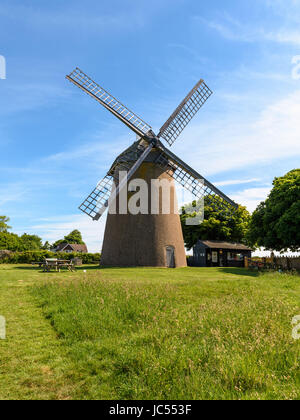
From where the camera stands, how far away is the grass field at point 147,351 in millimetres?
3738

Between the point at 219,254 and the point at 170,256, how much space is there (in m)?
14.1

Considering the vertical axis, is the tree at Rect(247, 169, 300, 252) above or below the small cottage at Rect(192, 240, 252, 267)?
above

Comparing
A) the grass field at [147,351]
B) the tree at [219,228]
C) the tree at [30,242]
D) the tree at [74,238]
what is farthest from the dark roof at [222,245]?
the tree at [74,238]

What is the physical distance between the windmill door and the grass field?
53.7 ft

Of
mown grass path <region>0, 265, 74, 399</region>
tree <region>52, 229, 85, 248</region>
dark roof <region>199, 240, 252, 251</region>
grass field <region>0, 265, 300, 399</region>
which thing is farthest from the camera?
tree <region>52, 229, 85, 248</region>

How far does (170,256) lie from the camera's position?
24922 millimetres

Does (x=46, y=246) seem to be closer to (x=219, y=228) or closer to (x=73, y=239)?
(x=73, y=239)

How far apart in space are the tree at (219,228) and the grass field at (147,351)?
33.1m

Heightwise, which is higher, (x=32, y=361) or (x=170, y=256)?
(x=170, y=256)

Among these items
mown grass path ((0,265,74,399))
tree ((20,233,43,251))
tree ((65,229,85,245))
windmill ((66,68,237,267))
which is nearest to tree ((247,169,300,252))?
windmill ((66,68,237,267))

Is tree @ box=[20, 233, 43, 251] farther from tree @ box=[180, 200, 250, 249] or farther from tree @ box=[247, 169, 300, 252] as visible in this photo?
tree @ box=[247, 169, 300, 252]

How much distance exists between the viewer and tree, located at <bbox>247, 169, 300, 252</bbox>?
942 inches

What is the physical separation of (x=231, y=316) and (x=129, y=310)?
7.91 feet

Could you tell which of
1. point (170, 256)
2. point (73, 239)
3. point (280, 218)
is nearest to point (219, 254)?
point (280, 218)
